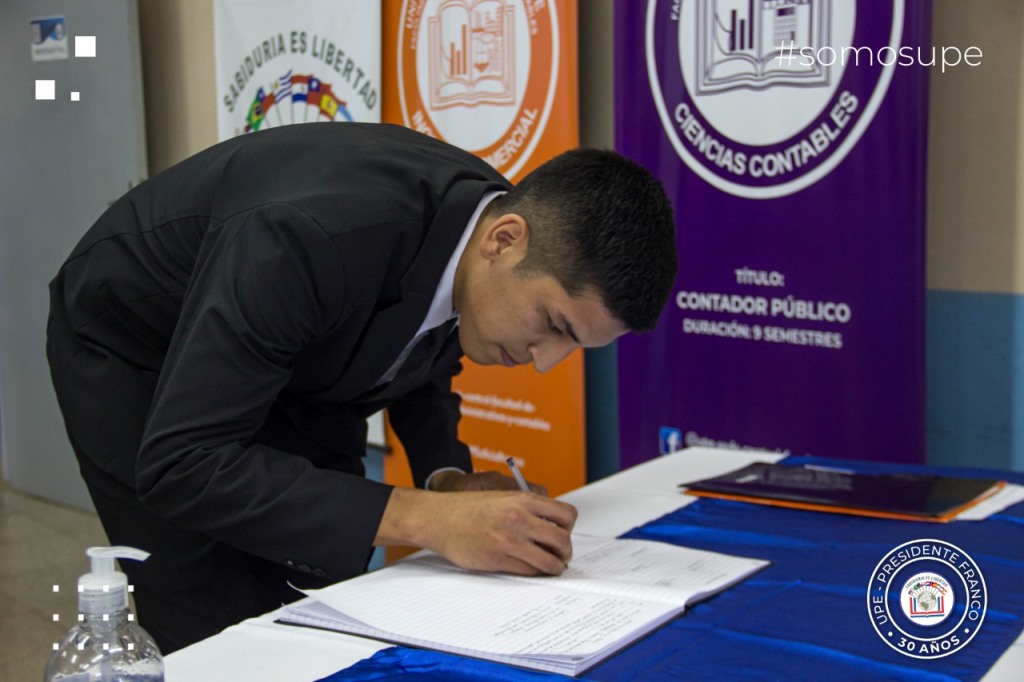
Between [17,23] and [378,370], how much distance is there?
11.6 ft

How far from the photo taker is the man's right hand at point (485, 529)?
47.5 inches

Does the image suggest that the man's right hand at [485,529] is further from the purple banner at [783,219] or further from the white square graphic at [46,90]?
the white square graphic at [46,90]

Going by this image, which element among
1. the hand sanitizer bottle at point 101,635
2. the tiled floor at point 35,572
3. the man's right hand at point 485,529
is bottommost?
the tiled floor at point 35,572

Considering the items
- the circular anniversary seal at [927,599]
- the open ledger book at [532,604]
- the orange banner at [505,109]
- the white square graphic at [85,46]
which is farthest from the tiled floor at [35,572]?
the circular anniversary seal at [927,599]

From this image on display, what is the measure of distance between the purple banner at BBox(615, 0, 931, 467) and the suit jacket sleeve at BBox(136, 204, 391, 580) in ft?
3.88

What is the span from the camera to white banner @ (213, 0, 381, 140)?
308 centimetres

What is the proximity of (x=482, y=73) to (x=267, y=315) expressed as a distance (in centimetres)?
175

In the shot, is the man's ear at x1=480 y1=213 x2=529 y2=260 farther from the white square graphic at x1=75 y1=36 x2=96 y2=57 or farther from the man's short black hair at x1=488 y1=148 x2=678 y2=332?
the white square graphic at x1=75 y1=36 x2=96 y2=57

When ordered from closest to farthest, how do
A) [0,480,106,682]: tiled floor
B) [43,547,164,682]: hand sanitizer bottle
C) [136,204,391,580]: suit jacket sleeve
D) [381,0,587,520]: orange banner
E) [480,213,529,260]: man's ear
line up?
[43,547,164,682]: hand sanitizer bottle
[136,204,391,580]: suit jacket sleeve
[480,213,529,260]: man's ear
[381,0,587,520]: orange banner
[0,480,106,682]: tiled floor

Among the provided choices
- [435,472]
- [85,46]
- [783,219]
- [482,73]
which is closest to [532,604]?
[435,472]

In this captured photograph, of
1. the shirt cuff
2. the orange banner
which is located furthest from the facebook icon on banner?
the shirt cuff

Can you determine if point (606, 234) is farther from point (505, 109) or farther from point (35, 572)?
point (35, 572)

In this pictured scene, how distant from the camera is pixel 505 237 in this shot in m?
1.32

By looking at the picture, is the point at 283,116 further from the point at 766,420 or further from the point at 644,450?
the point at 766,420
